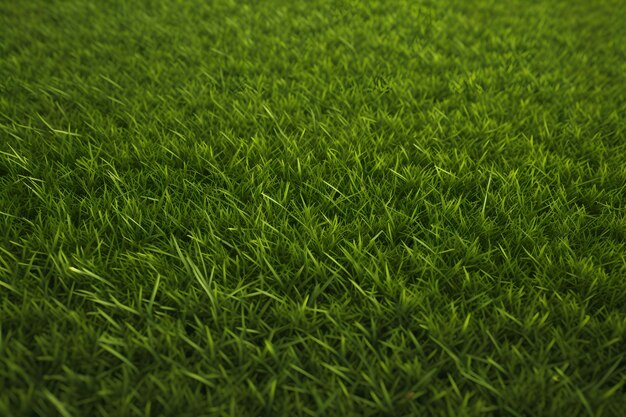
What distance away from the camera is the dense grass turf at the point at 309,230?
1.11 m

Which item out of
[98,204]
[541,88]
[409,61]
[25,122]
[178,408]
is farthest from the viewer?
[409,61]

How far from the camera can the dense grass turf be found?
3.64 ft

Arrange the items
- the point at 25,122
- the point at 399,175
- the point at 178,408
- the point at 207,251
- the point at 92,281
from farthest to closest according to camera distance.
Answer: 1. the point at 25,122
2. the point at 399,175
3. the point at 207,251
4. the point at 92,281
5. the point at 178,408

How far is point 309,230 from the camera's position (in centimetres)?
148

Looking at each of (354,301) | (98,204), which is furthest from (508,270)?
(98,204)

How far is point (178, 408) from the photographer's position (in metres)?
1.05

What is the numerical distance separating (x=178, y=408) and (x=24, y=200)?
39.6 inches

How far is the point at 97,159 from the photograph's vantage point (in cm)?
178

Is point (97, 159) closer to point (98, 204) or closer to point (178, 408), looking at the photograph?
point (98, 204)

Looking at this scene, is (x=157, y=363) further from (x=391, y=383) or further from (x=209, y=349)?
(x=391, y=383)

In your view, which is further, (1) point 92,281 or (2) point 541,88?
(2) point 541,88

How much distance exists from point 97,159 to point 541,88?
2161 mm

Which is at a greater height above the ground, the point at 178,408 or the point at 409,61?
the point at 409,61

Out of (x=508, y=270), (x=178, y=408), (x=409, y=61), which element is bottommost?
(x=178, y=408)
